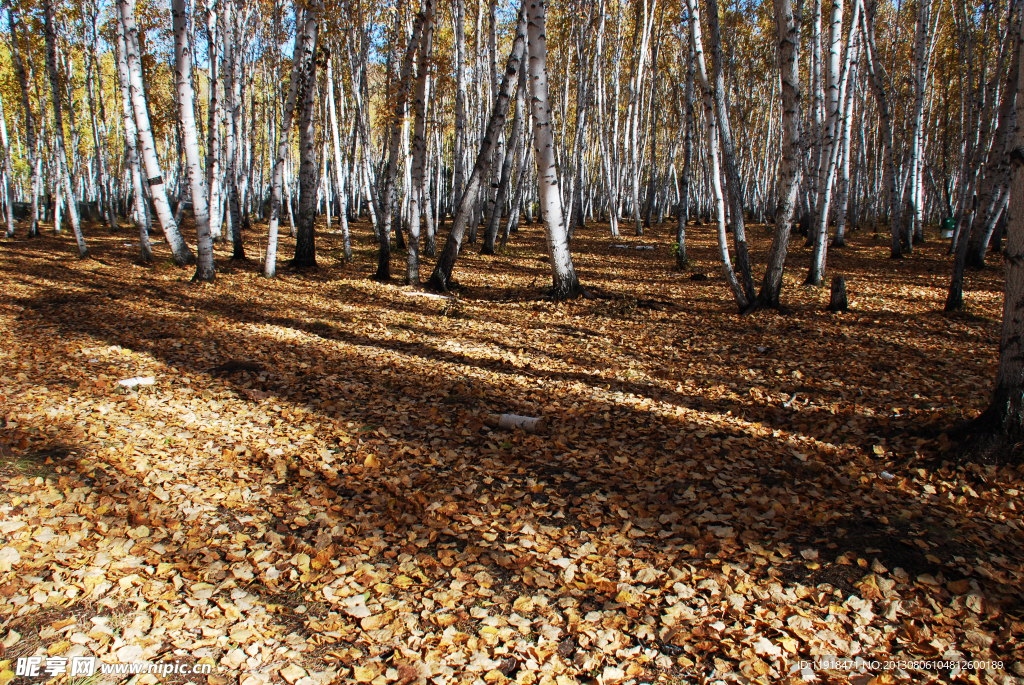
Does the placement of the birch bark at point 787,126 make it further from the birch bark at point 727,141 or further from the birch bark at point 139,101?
the birch bark at point 139,101

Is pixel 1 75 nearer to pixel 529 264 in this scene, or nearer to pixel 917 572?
pixel 529 264

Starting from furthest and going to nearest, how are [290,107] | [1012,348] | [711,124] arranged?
[290,107] → [711,124] → [1012,348]

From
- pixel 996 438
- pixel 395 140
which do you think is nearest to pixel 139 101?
pixel 395 140

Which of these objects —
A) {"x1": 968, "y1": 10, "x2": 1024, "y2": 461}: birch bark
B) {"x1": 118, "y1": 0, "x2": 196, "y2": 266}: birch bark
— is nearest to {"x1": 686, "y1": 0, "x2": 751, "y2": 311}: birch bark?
{"x1": 968, "y1": 10, "x2": 1024, "y2": 461}: birch bark

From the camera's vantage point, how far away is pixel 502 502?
420 cm

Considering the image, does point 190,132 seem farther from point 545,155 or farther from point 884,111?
point 884,111

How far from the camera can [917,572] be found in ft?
10.3

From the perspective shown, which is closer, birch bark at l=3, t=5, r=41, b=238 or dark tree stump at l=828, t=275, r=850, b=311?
dark tree stump at l=828, t=275, r=850, b=311

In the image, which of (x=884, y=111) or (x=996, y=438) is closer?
(x=996, y=438)

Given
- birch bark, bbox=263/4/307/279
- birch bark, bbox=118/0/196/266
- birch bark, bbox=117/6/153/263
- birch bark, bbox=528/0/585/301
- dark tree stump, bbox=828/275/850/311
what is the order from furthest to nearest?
1. birch bark, bbox=117/6/153/263
2. birch bark, bbox=263/4/307/279
3. birch bark, bbox=118/0/196/266
4. birch bark, bbox=528/0/585/301
5. dark tree stump, bbox=828/275/850/311

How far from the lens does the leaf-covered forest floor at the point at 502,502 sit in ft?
9.04

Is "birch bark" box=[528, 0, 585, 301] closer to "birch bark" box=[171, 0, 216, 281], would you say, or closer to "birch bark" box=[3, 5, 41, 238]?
"birch bark" box=[171, 0, 216, 281]

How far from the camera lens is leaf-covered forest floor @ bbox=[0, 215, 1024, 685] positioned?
275cm

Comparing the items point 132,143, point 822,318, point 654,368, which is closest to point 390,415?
point 654,368
